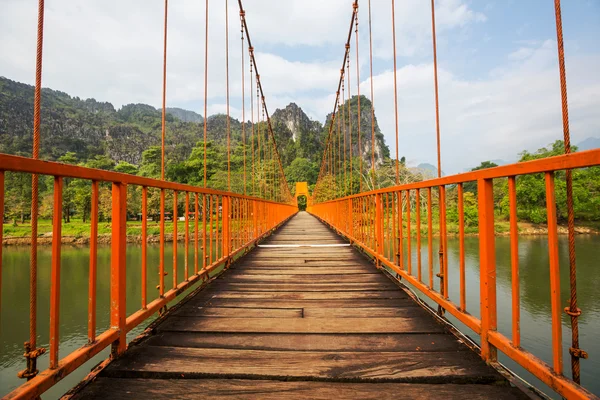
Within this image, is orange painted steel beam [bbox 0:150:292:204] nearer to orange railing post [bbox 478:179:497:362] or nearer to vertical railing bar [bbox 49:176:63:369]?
vertical railing bar [bbox 49:176:63:369]

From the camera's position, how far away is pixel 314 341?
1202 millimetres

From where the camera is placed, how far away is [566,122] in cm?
101

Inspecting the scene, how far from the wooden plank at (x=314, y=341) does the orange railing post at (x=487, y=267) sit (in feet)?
0.44

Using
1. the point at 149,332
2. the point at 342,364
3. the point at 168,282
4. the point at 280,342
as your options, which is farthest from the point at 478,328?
the point at 168,282

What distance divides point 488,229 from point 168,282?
35.8ft

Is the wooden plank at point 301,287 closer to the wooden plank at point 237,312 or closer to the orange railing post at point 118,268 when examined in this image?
the wooden plank at point 237,312

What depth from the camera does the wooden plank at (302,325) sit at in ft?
4.28

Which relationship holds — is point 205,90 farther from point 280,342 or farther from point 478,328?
point 478,328

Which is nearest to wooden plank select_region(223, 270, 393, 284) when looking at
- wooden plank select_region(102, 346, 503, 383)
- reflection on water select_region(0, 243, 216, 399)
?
wooden plank select_region(102, 346, 503, 383)

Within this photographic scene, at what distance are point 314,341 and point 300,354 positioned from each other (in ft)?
0.39

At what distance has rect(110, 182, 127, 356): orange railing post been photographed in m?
1.09

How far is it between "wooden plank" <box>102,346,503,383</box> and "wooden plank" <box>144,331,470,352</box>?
39 millimetres

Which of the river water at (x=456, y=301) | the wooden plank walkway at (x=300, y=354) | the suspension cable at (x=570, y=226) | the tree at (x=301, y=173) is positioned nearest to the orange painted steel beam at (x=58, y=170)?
the wooden plank walkway at (x=300, y=354)

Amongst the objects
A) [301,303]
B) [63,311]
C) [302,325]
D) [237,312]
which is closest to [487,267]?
[302,325]
